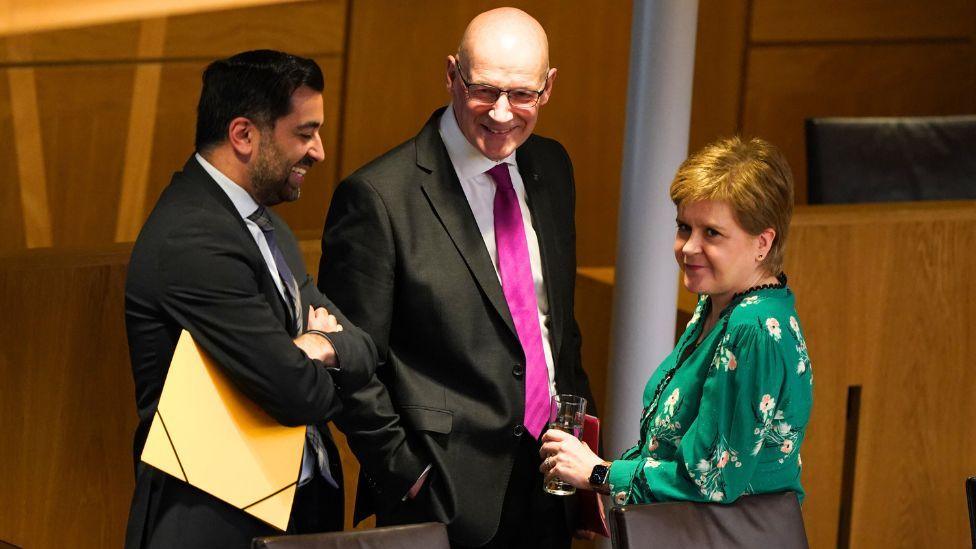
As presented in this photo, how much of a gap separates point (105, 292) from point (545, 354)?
930 mm

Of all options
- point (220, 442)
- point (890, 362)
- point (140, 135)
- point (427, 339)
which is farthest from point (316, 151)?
point (140, 135)

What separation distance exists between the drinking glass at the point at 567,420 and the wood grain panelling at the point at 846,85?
3226mm

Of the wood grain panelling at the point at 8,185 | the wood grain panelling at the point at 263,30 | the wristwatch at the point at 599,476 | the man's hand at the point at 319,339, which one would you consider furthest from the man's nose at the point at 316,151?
→ the wood grain panelling at the point at 263,30

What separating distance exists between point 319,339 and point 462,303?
0.36 metres

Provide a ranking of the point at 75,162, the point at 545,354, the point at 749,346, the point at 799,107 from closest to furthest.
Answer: the point at 749,346, the point at 545,354, the point at 75,162, the point at 799,107

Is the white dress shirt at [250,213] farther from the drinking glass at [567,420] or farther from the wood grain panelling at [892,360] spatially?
the wood grain panelling at [892,360]

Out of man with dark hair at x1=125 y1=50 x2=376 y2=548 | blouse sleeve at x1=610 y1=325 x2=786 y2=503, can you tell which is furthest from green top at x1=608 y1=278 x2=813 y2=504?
man with dark hair at x1=125 y1=50 x2=376 y2=548

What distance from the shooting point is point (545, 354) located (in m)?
2.84

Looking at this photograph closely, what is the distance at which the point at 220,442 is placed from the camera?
230 centimetres

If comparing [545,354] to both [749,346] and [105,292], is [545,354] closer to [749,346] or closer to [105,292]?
[749,346]

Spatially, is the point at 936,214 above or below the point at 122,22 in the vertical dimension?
below

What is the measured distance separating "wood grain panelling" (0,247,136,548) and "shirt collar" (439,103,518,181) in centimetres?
74

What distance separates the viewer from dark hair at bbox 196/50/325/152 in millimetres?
2393

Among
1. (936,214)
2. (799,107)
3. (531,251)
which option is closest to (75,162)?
(531,251)
